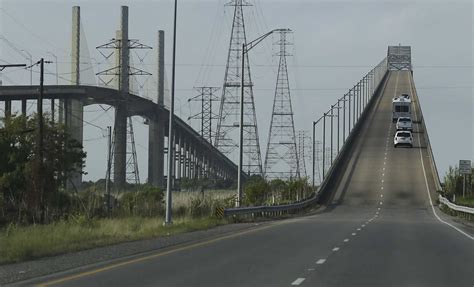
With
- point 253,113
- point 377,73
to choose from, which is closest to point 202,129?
point 253,113

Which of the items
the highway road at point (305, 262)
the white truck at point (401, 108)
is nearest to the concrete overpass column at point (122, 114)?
the white truck at point (401, 108)

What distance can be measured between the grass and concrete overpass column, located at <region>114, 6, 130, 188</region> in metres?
39.2

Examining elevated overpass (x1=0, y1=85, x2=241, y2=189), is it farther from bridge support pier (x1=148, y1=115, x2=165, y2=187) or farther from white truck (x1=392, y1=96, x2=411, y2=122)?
white truck (x1=392, y1=96, x2=411, y2=122)

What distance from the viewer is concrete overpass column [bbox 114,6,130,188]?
241 ft

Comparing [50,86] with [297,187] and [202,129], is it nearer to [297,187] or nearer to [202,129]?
[202,129]

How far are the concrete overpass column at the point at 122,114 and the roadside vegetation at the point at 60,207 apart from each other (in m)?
13.1

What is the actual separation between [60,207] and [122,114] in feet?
118

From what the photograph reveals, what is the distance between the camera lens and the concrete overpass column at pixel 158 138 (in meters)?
90.8

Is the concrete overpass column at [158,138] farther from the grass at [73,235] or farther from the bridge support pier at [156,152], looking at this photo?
the grass at [73,235]

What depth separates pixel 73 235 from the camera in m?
25.2

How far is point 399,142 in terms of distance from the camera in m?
95.5

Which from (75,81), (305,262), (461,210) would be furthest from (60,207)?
(75,81)

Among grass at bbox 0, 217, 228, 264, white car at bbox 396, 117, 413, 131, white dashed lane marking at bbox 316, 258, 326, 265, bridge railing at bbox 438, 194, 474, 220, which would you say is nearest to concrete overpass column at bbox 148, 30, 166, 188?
white car at bbox 396, 117, 413, 131

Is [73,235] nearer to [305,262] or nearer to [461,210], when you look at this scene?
[305,262]
